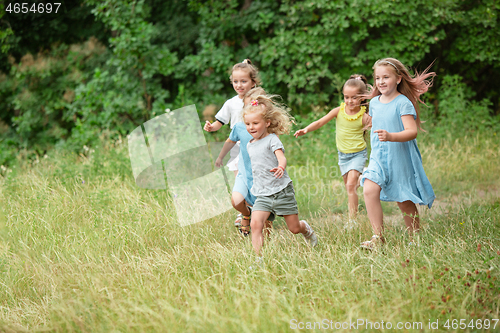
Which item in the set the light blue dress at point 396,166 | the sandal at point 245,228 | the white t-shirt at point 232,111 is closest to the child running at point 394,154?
the light blue dress at point 396,166

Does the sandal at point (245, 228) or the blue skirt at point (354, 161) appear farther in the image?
the blue skirt at point (354, 161)

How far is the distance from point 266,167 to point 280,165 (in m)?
0.20

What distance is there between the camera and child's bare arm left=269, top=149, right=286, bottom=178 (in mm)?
3020

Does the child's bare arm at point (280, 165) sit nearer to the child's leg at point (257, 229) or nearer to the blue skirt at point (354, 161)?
the child's leg at point (257, 229)

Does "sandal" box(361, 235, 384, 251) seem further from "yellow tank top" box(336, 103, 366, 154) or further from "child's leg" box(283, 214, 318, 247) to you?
"yellow tank top" box(336, 103, 366, 154)

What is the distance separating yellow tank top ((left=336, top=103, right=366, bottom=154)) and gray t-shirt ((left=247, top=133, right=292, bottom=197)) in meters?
1.09

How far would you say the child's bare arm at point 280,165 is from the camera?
3020 millimetres

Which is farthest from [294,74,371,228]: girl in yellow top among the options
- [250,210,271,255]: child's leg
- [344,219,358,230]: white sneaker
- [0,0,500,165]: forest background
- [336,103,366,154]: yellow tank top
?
[0,0,500,165]: forest background

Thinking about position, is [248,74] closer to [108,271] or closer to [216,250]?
[216,250]

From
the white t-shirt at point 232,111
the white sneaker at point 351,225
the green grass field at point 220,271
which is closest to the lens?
the green grass field at point 220,271

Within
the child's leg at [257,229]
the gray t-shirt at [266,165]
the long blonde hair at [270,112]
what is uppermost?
the long blonde hair at [270,112]

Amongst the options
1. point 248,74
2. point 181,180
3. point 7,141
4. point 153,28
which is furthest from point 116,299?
point 7,141

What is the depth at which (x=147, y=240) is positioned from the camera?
3689mm

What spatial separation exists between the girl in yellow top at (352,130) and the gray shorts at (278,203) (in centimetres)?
94
